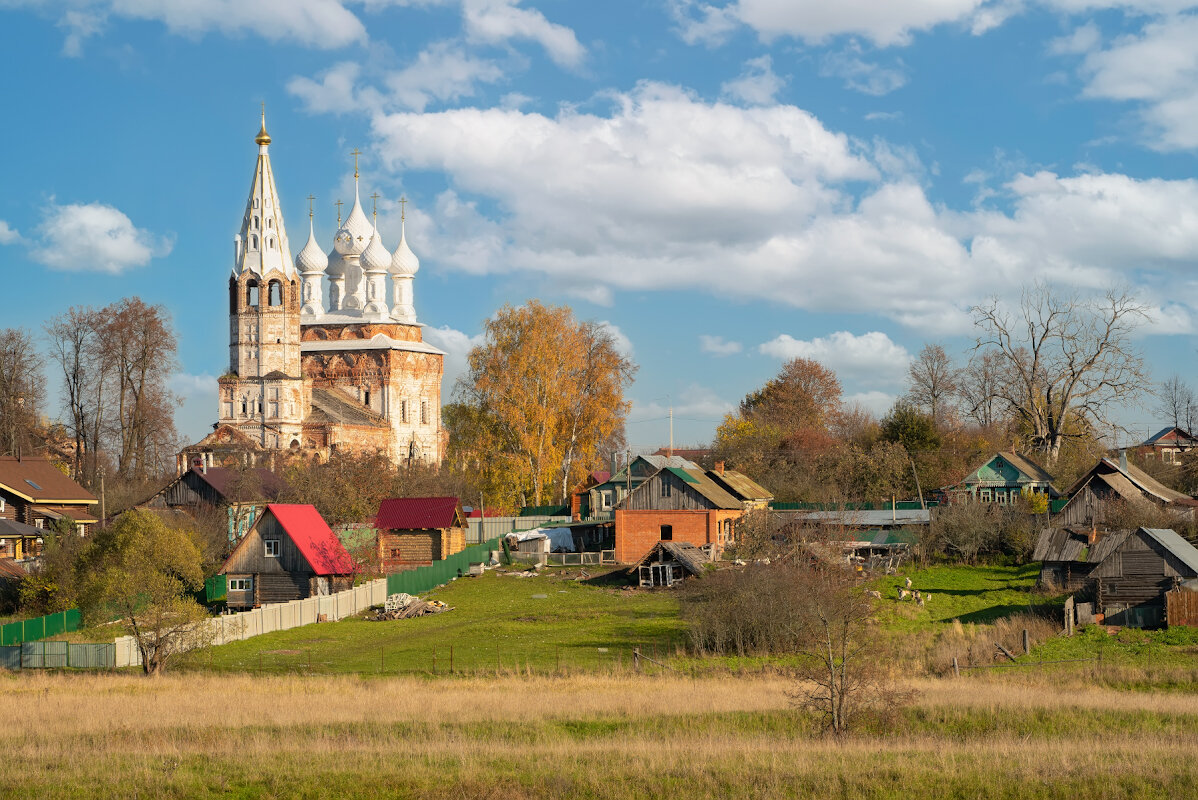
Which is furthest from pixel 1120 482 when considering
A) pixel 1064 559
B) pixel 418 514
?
pixel 418 514

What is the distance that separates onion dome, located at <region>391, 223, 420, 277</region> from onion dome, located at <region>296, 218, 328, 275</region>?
5.18 meters

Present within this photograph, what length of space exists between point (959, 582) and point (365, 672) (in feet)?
71.9

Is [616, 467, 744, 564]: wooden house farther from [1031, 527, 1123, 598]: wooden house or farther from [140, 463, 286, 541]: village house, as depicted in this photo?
[140, 463, 286, 541]: village house

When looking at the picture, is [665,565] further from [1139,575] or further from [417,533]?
[1139,575]

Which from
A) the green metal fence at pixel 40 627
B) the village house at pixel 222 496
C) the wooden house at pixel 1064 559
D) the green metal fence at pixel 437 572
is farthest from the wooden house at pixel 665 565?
the green metal fence at pixel 40 627

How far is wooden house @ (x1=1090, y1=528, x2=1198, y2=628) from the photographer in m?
30.6

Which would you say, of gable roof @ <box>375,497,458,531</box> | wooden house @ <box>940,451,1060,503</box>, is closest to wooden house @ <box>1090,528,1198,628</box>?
wooden house @ <box>940,451,1060,503</box>

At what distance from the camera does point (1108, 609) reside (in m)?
31.3

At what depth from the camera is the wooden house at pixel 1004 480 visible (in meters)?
56.7

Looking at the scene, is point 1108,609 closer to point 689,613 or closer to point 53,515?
point 689,613

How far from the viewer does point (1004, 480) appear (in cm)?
5725

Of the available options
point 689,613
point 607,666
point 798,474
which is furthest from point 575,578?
point 798,474

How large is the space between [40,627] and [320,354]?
52858 mm

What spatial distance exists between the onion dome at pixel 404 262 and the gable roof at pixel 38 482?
3955 centimetres
